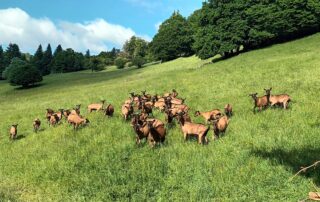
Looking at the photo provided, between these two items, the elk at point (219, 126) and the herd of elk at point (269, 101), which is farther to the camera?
the herd of elk at point (269, 101)

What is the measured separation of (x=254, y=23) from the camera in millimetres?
66875

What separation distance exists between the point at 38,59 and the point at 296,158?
143169 mm

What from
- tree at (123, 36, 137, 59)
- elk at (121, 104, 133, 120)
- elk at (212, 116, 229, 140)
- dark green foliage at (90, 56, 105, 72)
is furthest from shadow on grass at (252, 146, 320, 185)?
tree at (123, 36, 137, 59)

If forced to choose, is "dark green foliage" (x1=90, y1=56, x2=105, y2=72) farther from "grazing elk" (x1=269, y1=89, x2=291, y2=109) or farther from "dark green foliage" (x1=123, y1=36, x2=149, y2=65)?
"grazing elk" (x1=269, y1=89, x2=291, y2=109)

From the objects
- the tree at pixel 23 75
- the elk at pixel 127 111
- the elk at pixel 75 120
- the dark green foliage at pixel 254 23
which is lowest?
the elk at pixel 75 120

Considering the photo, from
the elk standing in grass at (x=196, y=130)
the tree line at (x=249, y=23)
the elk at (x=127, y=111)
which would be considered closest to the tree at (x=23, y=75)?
the tree line at (x=249, y=23)

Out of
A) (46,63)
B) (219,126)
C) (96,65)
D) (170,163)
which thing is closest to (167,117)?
(219,126)

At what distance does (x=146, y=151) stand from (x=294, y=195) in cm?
563

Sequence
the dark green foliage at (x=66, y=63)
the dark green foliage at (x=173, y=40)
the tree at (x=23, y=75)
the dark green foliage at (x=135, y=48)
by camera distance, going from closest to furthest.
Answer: the tree at (x=23, y=75) < the dark green foliage at (x=173, y=40) < the dark green foliage at (x=66, y=63) < the dark green foliage at (x=135, y=48)

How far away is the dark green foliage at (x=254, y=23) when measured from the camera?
6425cm

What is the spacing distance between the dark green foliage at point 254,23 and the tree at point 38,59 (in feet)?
278

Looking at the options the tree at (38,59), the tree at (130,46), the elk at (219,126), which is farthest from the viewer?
the tree at (130,46)

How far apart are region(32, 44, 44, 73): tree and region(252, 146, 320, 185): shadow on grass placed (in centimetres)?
13388

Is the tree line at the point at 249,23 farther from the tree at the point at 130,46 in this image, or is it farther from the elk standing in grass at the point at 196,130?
the tree at the point at 130,46
